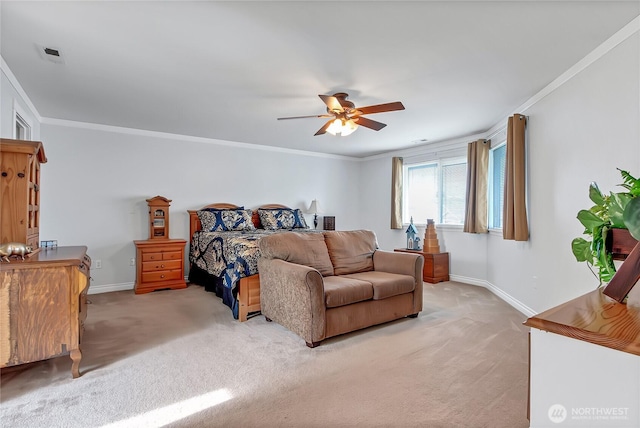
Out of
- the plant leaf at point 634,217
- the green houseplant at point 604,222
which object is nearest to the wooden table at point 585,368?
the plant leaf at point 634,217

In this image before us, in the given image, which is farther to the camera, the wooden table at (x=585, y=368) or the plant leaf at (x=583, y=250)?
the plant leaf at (x=583, y=250)

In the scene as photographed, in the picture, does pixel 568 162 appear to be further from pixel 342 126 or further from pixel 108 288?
pixel 108 288

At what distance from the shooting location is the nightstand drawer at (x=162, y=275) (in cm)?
443

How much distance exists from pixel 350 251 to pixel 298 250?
671mm

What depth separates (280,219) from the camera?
5527mm

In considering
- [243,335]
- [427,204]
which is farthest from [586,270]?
[427,204]

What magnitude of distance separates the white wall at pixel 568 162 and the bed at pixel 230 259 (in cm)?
286

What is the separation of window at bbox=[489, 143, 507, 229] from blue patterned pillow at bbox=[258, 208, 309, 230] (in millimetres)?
2972

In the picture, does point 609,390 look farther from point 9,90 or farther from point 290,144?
point 290,144

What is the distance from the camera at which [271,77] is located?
2926mm

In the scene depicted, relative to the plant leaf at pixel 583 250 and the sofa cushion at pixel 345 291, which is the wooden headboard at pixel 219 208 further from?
the plant leaf at pixel 583 250

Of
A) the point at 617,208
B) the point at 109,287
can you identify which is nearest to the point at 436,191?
the point at 617,208
